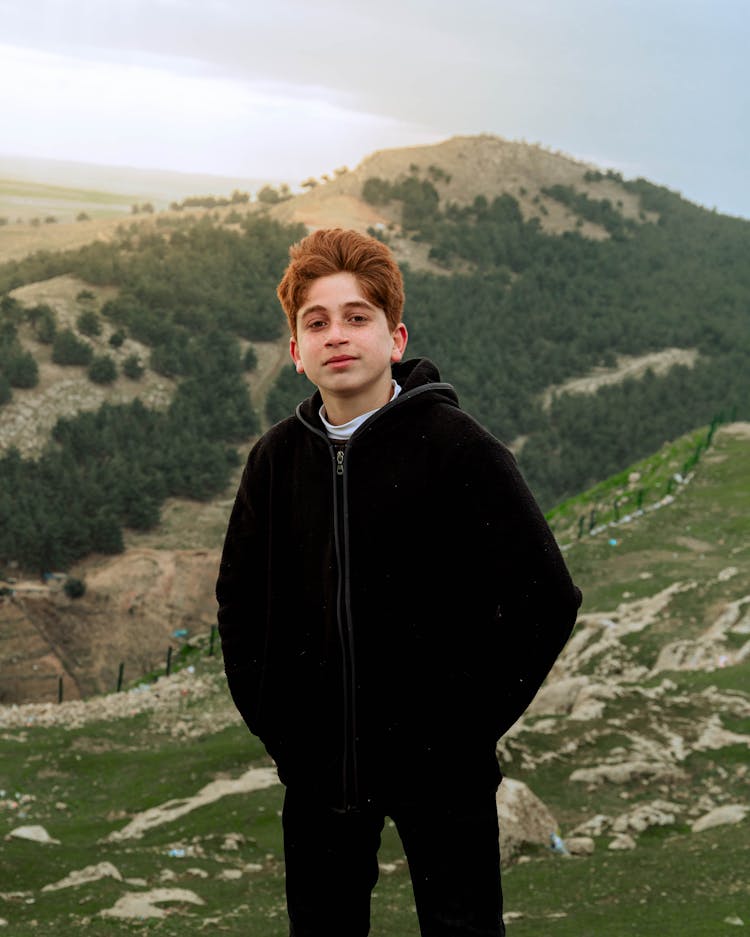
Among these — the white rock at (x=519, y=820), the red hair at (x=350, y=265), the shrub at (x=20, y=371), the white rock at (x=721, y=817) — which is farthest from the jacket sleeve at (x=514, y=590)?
the shrub at (x=20, y=371)

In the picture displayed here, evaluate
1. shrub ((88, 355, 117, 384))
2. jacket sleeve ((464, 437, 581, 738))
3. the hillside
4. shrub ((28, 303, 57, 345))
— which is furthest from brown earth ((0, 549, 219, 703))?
jacket sleeve ((464, 437, 581, 738))

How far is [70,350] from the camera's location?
5147cm

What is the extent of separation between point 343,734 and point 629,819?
7522mm

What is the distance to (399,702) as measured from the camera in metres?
3.36

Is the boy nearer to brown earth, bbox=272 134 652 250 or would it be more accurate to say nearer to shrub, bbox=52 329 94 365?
shrub, bbox=52 329 94 365

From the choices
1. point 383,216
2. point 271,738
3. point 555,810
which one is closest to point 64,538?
point 555,810

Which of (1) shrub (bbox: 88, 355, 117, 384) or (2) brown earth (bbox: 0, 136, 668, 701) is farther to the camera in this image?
(1) shrub (bbox: 88, 355, 117, 384)

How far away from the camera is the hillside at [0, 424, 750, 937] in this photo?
7.55 metres

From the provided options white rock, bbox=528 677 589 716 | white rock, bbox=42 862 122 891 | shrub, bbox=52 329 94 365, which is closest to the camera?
white rock, bbox=42 862 122 891

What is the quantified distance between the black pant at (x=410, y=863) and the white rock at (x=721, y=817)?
6.99m

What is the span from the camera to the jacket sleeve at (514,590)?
324 cm

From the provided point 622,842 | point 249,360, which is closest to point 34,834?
point 622,842

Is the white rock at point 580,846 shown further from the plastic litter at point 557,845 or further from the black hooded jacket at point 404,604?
the black hooded jacket at point 404,604

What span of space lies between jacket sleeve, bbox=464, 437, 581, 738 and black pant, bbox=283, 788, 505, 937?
0.30 m
